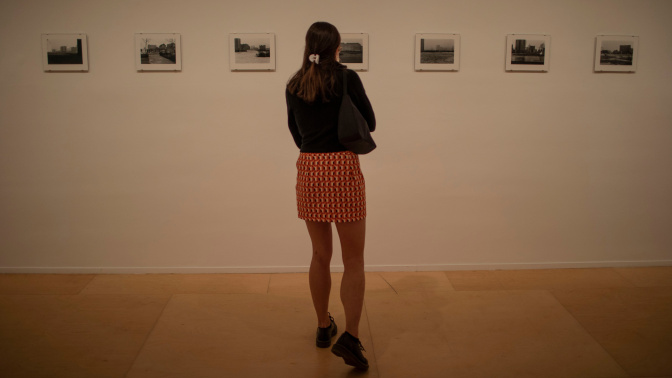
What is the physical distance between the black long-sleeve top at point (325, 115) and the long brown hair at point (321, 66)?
0.03m

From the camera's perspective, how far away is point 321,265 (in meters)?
2.67

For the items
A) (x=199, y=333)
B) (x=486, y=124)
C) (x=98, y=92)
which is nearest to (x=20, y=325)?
(x=199, y=333)

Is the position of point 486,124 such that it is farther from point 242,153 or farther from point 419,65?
point 242,153

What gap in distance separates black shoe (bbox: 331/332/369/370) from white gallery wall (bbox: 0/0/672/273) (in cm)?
144

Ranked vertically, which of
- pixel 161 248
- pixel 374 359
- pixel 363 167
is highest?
A: pixel 363 167

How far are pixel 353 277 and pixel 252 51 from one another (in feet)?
6.08

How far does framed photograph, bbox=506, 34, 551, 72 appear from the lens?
3.69m

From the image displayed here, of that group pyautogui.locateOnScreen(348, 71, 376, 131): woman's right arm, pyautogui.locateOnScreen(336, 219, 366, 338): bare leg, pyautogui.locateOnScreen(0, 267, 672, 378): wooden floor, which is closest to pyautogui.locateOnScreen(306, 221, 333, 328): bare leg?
pyautogui.locateOnScreen(336, 219, 366, 338): bare leg

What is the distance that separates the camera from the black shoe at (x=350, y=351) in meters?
2.44

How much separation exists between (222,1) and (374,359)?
2.48 m

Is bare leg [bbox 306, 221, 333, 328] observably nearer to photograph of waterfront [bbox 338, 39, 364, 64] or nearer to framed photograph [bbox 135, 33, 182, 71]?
photograph of waterfront [bbox 338, 39, 364, 64]

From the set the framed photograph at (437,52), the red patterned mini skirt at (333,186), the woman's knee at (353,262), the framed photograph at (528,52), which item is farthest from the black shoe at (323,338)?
the framed photograph at (528,52)

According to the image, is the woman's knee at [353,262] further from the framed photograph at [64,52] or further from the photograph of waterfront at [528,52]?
the framed photograph at [64,52]

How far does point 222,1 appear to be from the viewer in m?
3.61
